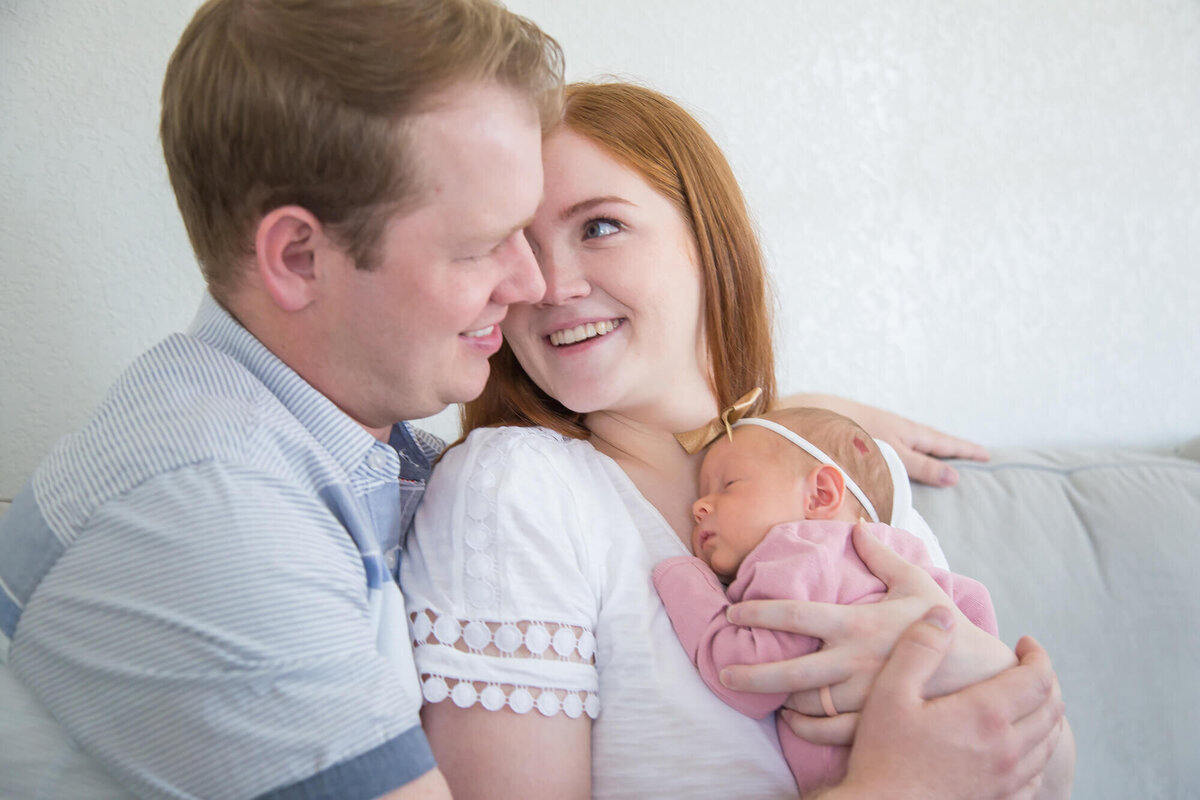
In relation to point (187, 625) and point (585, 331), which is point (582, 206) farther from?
point (187, 625)

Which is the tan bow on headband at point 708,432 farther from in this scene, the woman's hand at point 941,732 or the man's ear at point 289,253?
the man's ear at point 289,253

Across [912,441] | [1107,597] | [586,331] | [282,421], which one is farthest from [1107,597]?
[282,421]

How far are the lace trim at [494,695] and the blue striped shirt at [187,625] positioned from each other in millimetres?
164

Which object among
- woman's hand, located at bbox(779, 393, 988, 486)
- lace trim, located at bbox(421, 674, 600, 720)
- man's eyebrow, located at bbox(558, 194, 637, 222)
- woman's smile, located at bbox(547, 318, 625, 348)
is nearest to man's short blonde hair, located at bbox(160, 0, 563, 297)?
man's eyebrow, located at bbox(558, 194, 637, 222)

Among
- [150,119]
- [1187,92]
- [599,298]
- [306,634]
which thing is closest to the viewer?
[306,634]

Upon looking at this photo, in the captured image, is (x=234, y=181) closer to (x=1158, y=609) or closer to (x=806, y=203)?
(x=806, y=203)

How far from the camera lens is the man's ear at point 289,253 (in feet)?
3.39

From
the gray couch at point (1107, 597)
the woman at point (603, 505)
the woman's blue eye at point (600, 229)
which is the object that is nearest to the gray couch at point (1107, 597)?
the gray couch at point (1107, 597)

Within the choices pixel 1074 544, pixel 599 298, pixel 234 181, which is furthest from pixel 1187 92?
pixel 234 181

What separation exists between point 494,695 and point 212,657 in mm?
354

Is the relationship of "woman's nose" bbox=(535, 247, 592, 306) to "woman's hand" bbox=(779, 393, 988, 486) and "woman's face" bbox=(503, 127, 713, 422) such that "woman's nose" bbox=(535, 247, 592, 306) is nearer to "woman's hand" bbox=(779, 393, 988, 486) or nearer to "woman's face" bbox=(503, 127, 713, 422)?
"woman's face" bbox=(503, 127, 713, 422)

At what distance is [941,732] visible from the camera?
1.05 m

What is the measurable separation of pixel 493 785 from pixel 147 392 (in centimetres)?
60

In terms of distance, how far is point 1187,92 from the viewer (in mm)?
2348
